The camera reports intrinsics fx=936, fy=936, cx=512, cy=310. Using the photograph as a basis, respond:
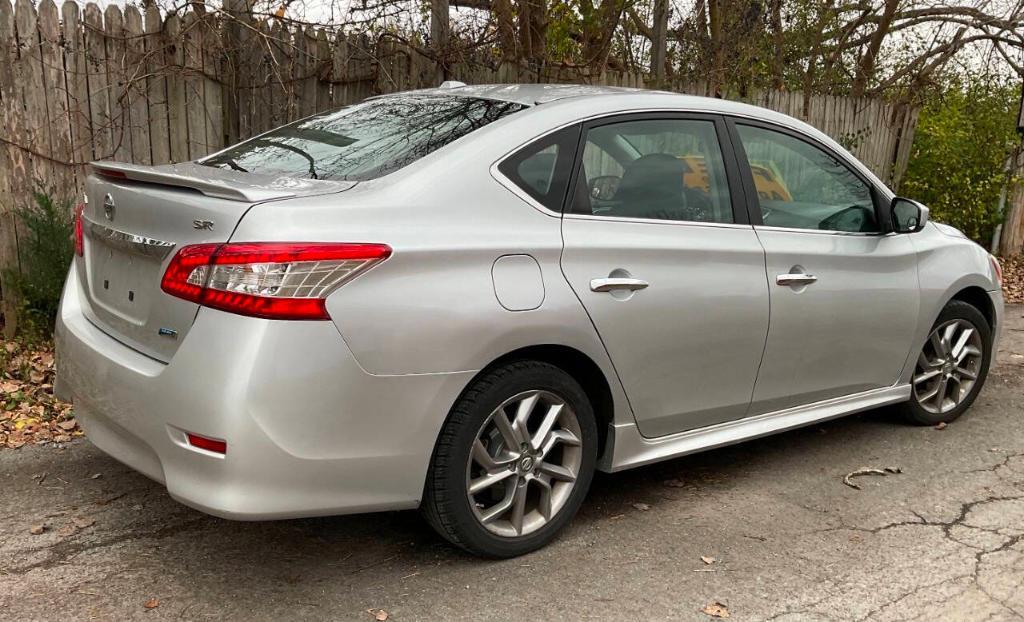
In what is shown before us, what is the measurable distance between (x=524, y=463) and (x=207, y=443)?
3.66 ft

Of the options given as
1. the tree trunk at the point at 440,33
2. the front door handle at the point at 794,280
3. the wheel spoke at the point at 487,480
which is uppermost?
the tree trunk at the point at 440,33

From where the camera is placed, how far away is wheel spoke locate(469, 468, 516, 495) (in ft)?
10.5

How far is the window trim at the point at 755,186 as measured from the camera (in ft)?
13.2

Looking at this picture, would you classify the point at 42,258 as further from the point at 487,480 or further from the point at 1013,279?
the point at 1013,279

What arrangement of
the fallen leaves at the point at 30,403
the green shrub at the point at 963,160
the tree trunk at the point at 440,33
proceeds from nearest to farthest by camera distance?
the fallen leaves at the point at 30,403 → the tree trunk at the point at 440,33 → the green shrub at the point at 963,160

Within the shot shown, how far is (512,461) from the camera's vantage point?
3.28 metres

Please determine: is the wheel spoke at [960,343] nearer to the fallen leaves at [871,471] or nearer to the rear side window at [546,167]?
the fallen leaves at [871,471]

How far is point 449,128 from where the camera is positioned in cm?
347

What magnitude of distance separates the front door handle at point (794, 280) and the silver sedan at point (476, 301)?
0.06 feet

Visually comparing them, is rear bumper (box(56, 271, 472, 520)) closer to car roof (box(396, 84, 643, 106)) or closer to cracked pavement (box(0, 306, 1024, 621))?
cracked pavement (box(0, 306, 1024, 621))

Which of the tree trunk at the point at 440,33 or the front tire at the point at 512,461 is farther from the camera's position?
the tree trunk at the point at 440,33

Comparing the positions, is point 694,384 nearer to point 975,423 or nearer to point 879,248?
point 879,248

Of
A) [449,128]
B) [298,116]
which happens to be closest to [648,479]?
[449,128]

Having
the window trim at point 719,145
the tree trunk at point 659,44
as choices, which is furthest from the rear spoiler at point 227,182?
the tree trunk at point 659,44
